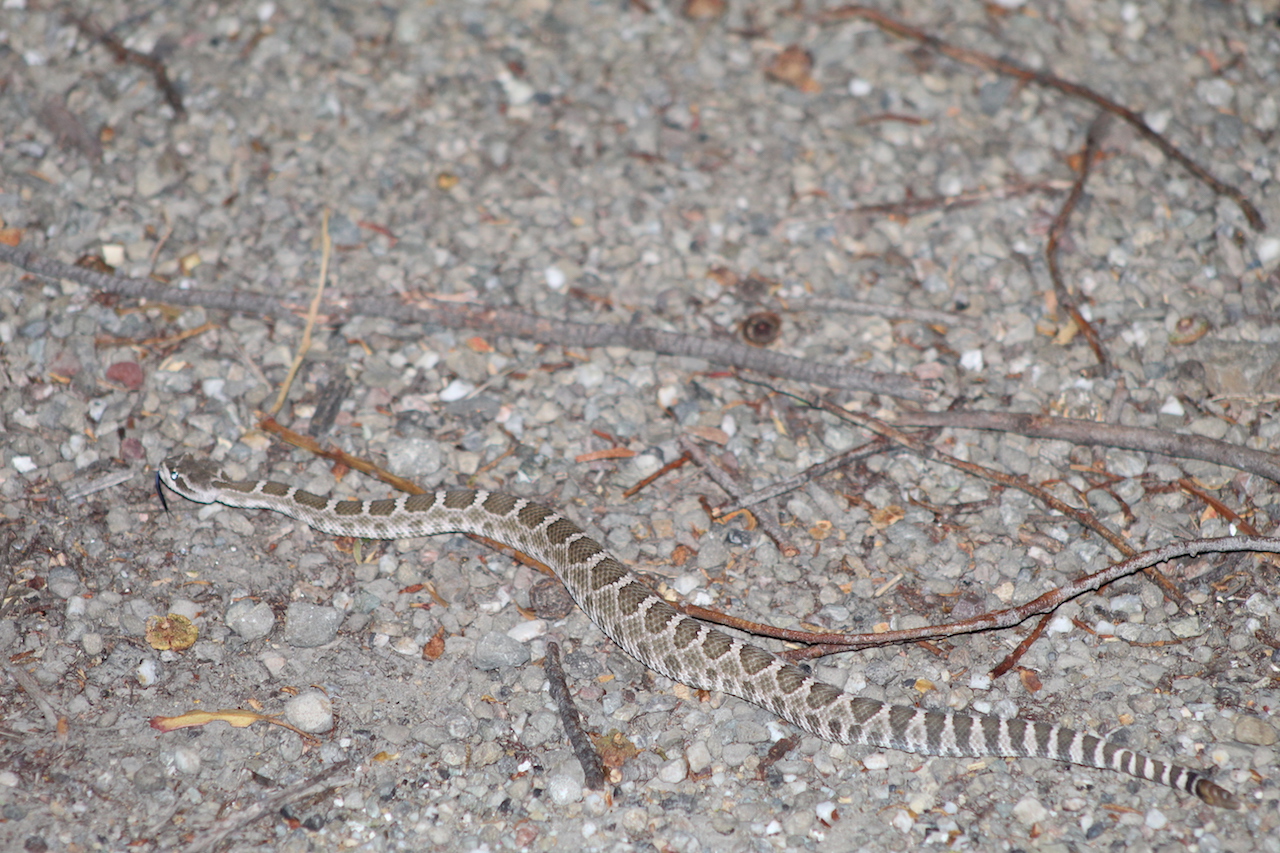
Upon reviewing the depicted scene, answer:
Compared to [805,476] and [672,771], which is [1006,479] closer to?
[805,476]

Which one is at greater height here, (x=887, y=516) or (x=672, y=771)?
(x=887, y=516)

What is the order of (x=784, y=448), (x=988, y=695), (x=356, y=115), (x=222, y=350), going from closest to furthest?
(x=988, y=695)
(x=784, y=448)
(x=222, y=350)
(x=356, y=115)

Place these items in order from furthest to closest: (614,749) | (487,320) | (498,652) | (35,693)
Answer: (487,320) → (498,652) → (35,693) → (614,749)

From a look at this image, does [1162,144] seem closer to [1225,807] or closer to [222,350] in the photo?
[1225,807]

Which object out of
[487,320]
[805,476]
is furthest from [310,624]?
[805,476]

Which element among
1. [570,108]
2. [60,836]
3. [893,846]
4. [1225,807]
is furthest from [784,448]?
[60,836]

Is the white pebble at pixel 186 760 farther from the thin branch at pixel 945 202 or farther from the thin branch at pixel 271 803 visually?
the thin branch at pixel 945 202
